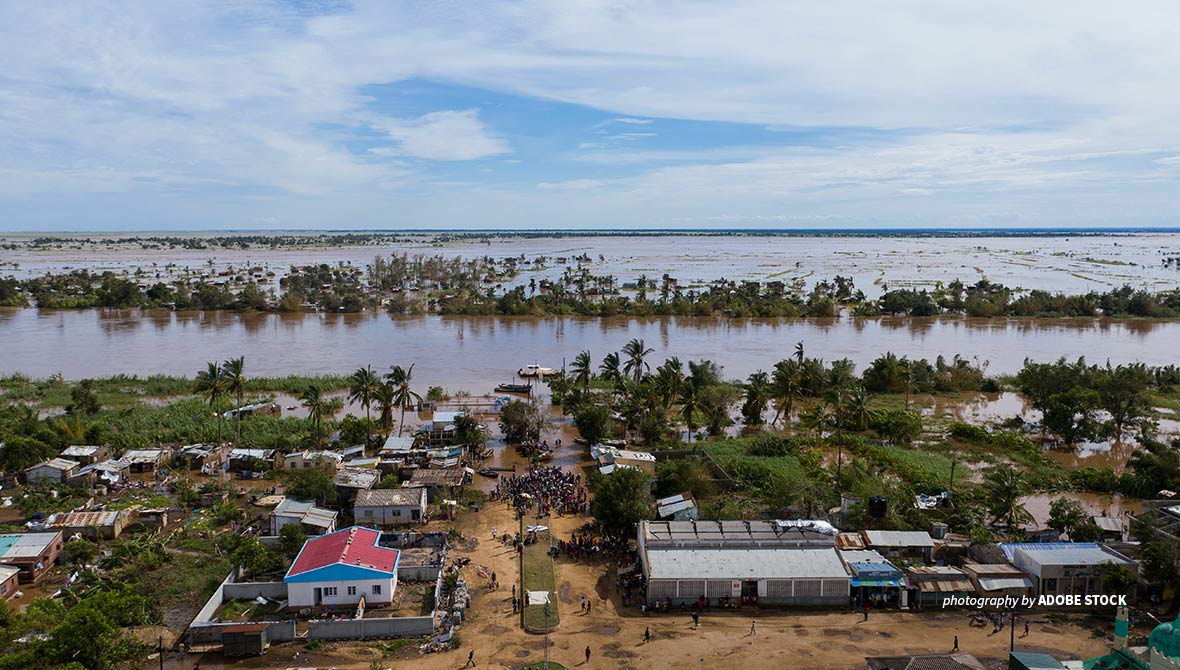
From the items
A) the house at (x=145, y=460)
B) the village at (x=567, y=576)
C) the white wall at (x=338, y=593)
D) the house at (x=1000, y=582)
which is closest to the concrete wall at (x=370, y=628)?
the village at (x=567, y=576)

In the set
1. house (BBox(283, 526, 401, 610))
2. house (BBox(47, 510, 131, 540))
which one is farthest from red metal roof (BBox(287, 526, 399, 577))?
house (BBox(47, 510, 131, 540))

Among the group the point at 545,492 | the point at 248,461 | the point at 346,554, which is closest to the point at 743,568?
the point at 545,492

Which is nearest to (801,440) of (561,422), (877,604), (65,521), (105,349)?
(561,422)

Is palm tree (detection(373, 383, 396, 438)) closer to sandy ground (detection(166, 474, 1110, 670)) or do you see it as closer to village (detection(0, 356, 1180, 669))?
village (detection(0, 356, 1180, 669))

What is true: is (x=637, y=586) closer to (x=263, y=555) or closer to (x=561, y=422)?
(x=263, y=555)

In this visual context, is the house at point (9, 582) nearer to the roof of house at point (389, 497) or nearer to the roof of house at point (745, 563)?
the roof of house at point (389, 497)
